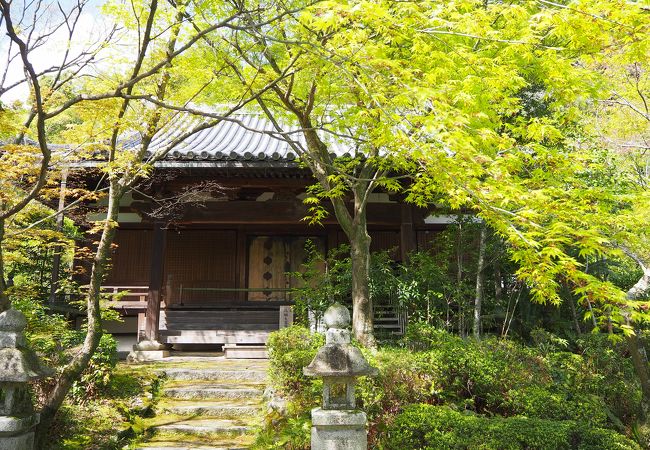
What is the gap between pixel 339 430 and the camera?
430 centimetres

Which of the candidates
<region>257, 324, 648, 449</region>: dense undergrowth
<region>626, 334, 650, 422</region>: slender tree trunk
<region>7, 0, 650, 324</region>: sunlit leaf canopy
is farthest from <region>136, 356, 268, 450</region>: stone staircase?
<region>626, 334, 650, 422</region>: slender tree trunk

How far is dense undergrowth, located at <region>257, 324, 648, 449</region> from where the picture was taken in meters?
5.00

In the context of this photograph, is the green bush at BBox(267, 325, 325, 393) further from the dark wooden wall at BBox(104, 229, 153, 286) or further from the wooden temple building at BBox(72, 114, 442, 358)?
the dark wooden wall at BBox(104, 229, 153, 286)

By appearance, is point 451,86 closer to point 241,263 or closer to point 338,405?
point 338,405

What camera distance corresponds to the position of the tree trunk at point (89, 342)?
5195 millimetres

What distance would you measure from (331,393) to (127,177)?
3.91 metres

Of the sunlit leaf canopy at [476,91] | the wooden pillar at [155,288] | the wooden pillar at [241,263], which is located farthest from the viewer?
the wooden pillar at [241,263]

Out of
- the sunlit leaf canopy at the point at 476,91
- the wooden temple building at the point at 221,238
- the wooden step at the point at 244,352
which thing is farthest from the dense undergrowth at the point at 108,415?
the sunlit leaf canopy at the point at 476,91

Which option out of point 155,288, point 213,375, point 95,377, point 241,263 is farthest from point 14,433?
point 241,263

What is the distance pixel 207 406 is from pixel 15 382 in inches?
115

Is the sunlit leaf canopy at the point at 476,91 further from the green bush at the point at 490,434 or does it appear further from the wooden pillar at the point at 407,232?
the wooden pillar at the point at 407,232

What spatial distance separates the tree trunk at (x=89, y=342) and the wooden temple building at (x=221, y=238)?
2324mm

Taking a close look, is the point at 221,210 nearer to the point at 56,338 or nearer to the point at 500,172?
the point at 56,338

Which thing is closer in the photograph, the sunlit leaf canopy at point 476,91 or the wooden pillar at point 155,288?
the sunlit leaf canopy at point 476,91
